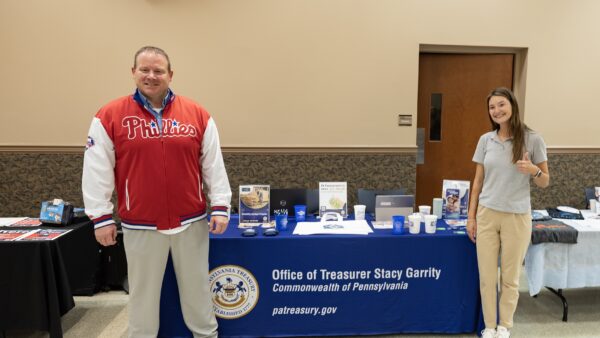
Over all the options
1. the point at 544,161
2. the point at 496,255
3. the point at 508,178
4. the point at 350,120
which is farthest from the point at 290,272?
the point at 350,120

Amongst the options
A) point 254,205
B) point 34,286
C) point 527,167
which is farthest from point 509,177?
point 34,286

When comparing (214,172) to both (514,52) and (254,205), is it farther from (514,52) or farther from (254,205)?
(514,52)

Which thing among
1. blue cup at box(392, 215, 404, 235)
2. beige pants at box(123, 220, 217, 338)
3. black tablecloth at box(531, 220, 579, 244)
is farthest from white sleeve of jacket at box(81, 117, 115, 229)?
black tablecloth at box(531, 220, 579, 244)

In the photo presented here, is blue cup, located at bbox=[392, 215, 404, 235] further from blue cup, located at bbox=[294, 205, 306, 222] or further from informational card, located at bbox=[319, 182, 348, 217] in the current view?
blue cup, located at bbox=[294, 205, 306, 222]

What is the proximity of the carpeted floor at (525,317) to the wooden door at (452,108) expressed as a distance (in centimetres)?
131

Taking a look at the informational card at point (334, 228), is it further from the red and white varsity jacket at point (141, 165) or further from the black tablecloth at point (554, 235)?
the black tablecloth at point (554, 235)

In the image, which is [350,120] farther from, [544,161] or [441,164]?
[544,161]

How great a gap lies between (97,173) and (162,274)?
60 cm

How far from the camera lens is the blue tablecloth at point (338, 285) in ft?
7.17

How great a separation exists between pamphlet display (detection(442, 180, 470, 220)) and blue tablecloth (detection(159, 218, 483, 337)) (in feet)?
0.94

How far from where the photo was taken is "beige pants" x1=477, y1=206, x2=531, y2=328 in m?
2.06

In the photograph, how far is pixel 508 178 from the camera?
2043mm

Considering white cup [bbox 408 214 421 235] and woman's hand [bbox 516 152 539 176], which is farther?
white cup [bbox 408 214 421 235]

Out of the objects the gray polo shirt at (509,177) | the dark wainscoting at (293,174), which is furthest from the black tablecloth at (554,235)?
the dark wainscoting at (293,174)
